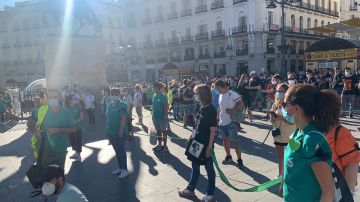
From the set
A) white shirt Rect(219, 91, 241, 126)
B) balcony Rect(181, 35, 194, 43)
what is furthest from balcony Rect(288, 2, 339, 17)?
white shirt Rect(219, 91, 241, 126)

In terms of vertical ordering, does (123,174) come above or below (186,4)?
below

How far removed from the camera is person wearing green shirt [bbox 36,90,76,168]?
4.95 m

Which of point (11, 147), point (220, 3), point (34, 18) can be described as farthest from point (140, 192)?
point (34, 18)

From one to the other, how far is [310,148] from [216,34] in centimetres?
4009

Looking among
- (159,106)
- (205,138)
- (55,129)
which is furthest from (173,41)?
(205,138)

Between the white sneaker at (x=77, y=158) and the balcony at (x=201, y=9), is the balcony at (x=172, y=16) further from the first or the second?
the white sneaker at (x=77, y=158)

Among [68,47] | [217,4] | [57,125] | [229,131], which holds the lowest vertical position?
[229,131]

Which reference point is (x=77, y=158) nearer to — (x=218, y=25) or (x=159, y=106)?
(x=159, y=106)

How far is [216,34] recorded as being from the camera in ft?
134

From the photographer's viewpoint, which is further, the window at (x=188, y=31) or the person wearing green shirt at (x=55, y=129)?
the window at (x=188, y=31)

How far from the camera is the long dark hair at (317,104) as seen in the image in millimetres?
2082

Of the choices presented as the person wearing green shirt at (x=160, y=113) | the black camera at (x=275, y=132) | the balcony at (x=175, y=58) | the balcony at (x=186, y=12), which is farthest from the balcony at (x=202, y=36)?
the black camera at (x=275, y=132)

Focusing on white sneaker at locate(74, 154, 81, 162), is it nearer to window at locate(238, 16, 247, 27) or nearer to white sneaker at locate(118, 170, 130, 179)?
white sneaker at locate(118, 170, 130, 179)

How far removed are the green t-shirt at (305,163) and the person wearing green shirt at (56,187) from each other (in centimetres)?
154
